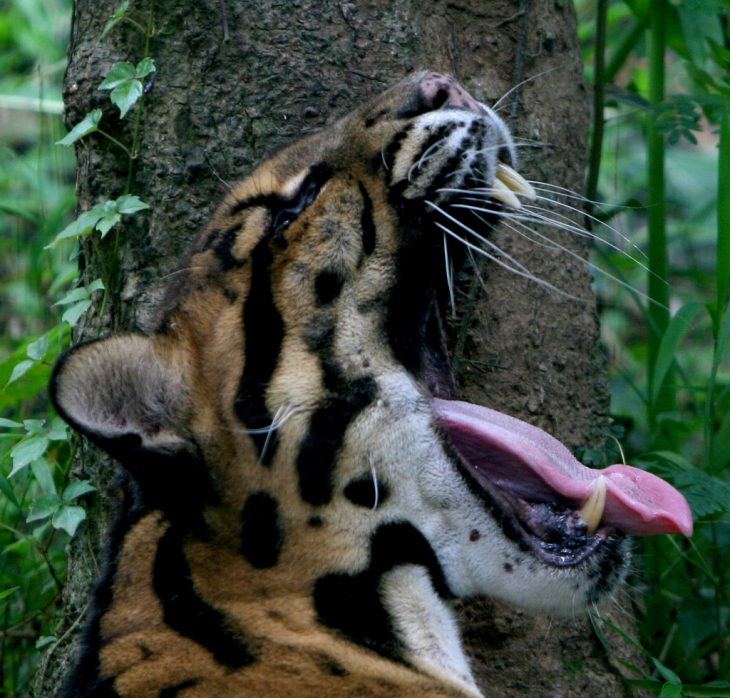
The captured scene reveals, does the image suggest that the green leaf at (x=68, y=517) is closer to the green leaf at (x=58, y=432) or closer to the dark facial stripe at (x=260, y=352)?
the green leaf at (x=58, y=432)

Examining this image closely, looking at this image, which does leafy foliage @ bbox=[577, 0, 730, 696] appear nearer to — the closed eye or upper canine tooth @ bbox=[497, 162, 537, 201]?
upper canine tooth @ bbox=[497, 162, 537, 201]

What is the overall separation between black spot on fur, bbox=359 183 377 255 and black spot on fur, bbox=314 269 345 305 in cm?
10

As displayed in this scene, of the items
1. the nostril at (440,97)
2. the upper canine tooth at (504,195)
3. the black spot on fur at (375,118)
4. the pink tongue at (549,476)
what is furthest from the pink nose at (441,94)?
the pink tongue at (549,476)

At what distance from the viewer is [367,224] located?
3242 mm

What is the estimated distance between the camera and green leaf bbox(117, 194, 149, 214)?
3.83 m

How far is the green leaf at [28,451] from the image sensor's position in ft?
12.0

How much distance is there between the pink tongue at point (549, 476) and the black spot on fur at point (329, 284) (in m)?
0.43

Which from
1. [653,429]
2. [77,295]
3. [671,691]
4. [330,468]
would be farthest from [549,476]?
[77,295]

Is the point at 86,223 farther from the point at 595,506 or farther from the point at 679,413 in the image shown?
the point at 679,413

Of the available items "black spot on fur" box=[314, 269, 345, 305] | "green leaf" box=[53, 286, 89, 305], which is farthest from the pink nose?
"green leaf" box=[53, 286, 89, 305]

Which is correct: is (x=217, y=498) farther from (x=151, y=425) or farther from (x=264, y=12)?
(x=264, y=12)

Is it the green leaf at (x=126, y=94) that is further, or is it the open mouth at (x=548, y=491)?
the green leaf at (x=126, y=94)

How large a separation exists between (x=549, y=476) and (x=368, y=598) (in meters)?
0.62

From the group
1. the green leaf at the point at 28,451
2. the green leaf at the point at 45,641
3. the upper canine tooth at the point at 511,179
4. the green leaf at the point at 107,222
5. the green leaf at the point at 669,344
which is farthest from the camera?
the green leaf at the point at 669,344
